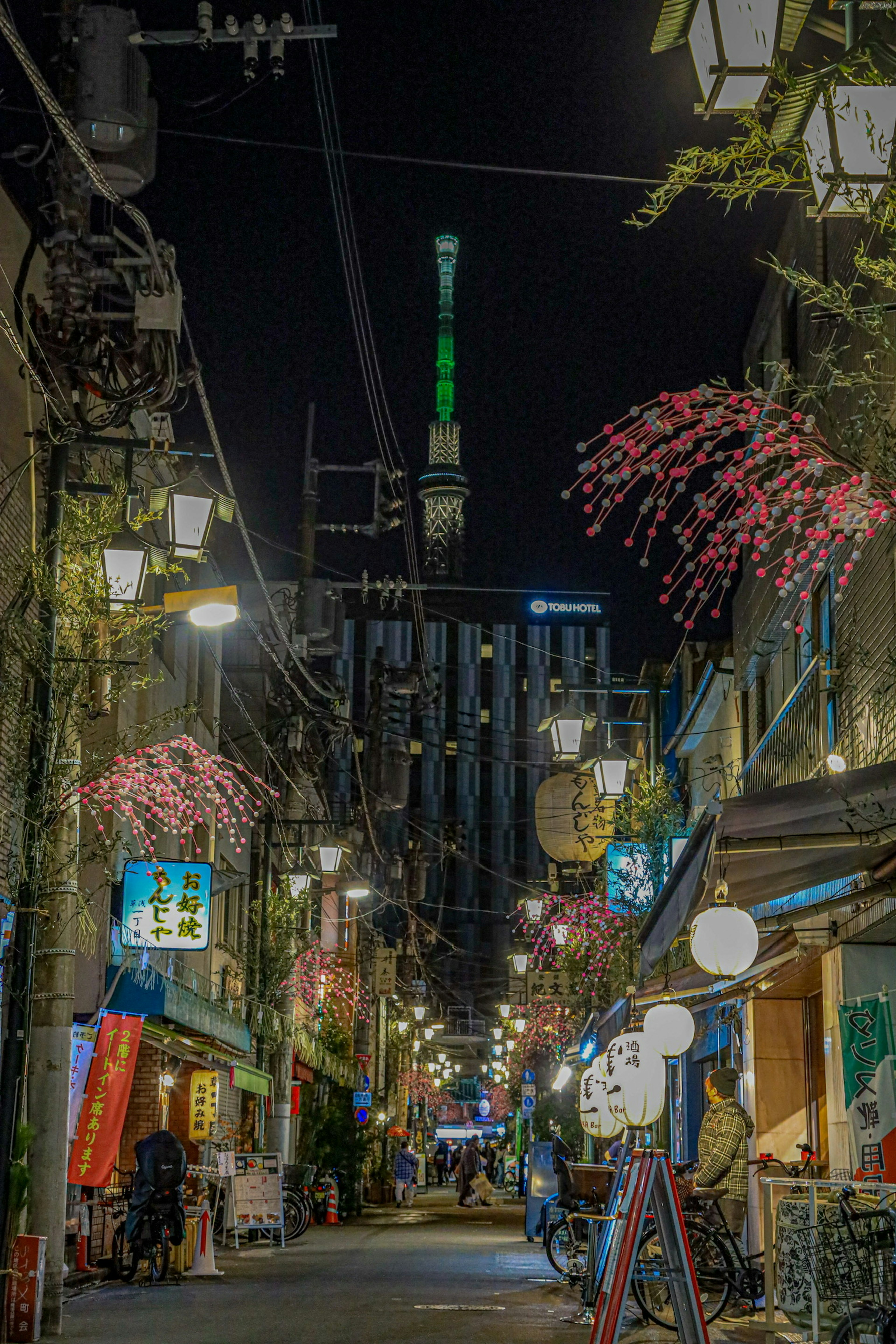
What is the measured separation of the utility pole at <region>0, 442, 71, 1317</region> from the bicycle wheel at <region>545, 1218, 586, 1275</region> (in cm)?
772

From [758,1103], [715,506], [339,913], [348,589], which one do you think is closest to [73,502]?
[715,506]

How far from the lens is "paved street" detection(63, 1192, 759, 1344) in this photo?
13.6 m

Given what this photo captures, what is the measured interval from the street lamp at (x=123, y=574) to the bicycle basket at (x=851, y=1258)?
26.5 feet

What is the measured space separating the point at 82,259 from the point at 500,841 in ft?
400

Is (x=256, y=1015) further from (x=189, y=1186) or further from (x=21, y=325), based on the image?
(x=21, y=325)

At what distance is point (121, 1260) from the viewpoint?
19.4 meters

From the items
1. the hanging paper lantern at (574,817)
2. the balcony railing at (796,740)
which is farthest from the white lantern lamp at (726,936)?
the hanging paper lantern at (574,817)

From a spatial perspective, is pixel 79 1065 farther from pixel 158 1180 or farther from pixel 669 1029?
pixel 669 1029

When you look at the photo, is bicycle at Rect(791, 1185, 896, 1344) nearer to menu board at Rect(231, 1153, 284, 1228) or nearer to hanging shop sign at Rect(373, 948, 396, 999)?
menu board at Rect(231, 1153, 284, 1228)

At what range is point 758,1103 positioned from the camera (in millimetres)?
19703

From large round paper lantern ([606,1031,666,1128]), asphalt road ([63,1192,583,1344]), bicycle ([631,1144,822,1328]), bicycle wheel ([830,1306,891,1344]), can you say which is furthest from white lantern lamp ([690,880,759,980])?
asphalt road ([63,1192,583,1344])

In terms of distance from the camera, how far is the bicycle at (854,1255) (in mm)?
9398

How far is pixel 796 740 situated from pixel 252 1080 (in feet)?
54.3

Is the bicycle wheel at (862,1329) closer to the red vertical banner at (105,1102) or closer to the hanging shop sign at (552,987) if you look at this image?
the red vertical banner at (105,1102)
